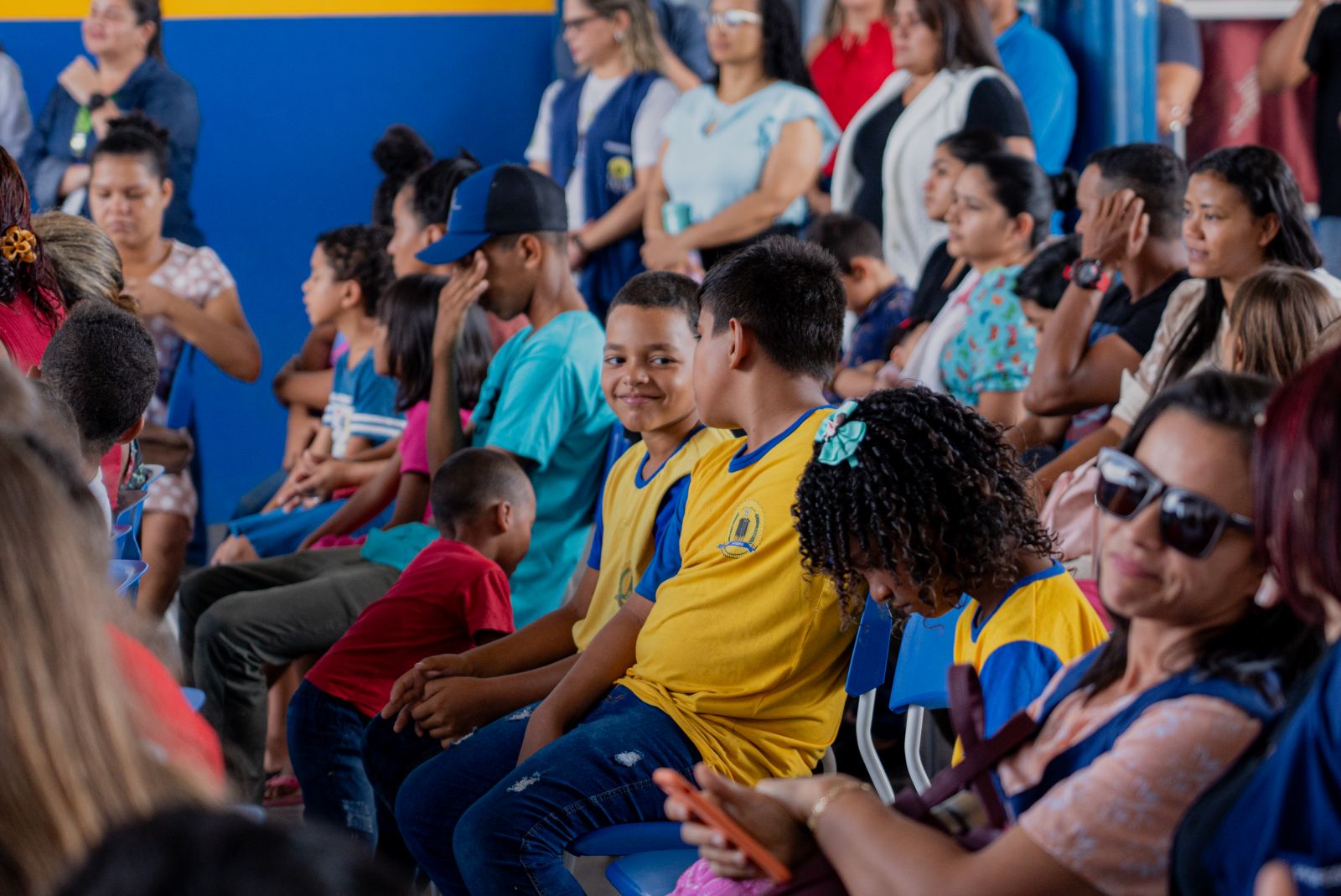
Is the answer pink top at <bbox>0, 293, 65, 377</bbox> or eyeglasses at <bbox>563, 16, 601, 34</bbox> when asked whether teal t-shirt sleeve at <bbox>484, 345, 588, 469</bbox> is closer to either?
pink top at <bbox>0, 293, 65, 377</bbox>

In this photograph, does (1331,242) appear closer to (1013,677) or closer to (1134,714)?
(1013,677)

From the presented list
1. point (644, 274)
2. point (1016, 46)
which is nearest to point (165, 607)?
point (644, 274)

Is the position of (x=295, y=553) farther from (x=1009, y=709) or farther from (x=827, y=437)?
(x=1009, y=709)

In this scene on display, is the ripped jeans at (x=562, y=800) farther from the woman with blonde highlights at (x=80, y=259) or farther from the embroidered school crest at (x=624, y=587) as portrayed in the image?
the woman with blonde highlights at (x=80, y=259)

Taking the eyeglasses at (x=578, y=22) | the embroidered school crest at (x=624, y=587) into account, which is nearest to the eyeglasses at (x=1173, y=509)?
the embroidered school crest at (x=624, y=587)

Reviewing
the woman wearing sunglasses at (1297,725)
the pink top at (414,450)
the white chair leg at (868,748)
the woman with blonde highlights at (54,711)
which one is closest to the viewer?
the woman with blonde highlights at (54,711)

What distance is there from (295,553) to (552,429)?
89 cm

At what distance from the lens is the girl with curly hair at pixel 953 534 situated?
1.81 m

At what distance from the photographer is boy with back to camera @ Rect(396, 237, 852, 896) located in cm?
222

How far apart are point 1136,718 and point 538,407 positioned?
2.17 metres

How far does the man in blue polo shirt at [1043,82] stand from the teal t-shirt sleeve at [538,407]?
81.8 inches

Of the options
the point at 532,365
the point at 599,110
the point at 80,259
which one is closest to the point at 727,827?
the point at 532,365

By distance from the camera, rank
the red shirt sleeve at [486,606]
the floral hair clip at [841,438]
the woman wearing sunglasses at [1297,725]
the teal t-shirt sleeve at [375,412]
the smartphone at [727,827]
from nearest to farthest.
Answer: the woman wearing sunglasses at [1297,725] → the smartphone at [727,827] → the floral hair clip at [841,438] → the red shirt sleeve at [486,606] → the teal t-shirt sleeve at [375,412]

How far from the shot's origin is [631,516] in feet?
8.84
